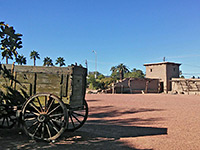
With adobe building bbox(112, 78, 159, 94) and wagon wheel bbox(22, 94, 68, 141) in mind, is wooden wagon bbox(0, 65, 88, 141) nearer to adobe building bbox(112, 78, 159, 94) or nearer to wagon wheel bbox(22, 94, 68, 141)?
wagon wheel bbox(22, 94, 68, 141)

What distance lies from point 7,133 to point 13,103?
1165 mm

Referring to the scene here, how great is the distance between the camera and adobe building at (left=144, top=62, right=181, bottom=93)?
135 feet

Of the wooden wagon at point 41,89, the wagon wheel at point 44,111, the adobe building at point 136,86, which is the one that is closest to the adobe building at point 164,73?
the adobe building at point 136,86

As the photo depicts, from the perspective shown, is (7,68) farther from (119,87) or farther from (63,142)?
(119,87)

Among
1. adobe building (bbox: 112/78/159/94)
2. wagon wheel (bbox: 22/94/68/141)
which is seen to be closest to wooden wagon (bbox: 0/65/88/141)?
wagon wheel (bbox: 22/94/68/141)

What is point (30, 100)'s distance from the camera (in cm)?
490

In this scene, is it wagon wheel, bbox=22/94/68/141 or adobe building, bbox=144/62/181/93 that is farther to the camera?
adobe building, bbox=144/62/181/93

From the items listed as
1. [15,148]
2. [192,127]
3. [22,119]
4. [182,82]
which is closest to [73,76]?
[22,119]

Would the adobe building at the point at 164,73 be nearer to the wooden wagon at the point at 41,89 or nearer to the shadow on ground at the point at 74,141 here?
the shadow on ground at the point at 74,141

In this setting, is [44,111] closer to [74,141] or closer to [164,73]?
[74,141]

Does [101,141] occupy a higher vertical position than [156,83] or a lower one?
lower

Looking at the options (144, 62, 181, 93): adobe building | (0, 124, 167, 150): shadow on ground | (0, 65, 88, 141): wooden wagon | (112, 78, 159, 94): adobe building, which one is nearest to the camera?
(0, 124, 167, 150): shadow on ground

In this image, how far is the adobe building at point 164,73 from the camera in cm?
4128

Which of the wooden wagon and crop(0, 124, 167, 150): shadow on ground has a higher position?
the wooden wagon
